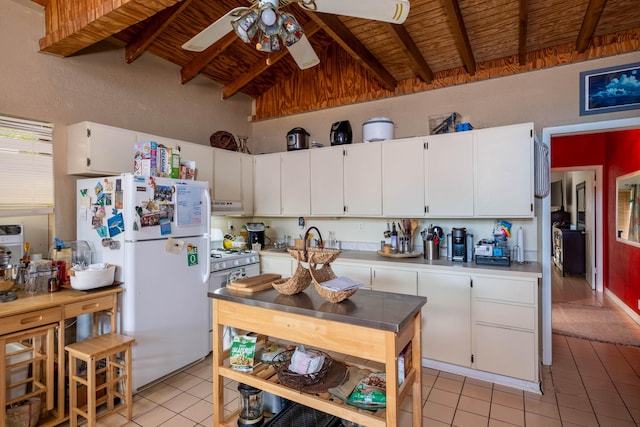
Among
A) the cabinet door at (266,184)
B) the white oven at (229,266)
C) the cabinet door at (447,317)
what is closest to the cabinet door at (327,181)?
the cabinet door at (266,184)

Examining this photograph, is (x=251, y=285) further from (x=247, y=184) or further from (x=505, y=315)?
(x=247, y=184)

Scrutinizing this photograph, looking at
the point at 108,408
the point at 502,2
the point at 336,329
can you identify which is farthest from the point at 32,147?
the point at 502,2

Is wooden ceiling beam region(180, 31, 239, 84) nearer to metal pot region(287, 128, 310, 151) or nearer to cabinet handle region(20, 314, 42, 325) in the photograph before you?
metal pot region(287, 128, 310, 151)

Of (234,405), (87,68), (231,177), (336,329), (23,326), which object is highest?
(87,68)

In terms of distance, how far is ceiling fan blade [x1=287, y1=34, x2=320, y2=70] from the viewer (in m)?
2.18

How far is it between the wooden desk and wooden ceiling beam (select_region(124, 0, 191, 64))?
7.25 ft

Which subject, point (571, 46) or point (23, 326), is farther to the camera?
point (571, 46)

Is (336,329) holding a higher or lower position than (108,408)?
higher

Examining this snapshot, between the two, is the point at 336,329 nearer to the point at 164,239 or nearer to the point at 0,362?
the point at 164,239

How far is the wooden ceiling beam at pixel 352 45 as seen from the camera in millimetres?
2742

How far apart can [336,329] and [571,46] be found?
10.8 feet

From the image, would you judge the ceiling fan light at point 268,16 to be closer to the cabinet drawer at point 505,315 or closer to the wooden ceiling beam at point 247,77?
the wooden ceiling beam at point 247,77

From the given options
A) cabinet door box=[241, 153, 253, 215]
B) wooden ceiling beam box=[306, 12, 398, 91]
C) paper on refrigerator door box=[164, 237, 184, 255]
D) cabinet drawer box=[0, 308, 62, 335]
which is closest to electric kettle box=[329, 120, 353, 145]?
wooden ceiling beam box=[306, 12, 398, 91]

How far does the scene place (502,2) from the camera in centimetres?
259
